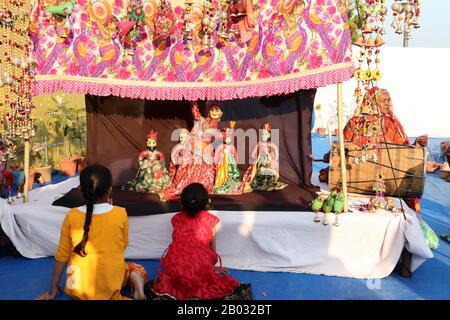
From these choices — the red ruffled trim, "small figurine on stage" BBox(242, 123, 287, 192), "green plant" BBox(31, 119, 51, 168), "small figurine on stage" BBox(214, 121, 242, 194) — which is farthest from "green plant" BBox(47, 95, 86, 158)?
"small figurine on stage" BBox(242, 123, 287, 192)

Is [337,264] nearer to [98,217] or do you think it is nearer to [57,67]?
[98,217]

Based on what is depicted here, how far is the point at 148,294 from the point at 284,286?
1.17m

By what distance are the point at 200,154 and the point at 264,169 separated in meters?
0.81

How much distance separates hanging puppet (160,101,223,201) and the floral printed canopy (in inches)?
21.8

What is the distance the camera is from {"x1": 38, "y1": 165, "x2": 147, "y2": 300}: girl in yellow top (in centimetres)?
263

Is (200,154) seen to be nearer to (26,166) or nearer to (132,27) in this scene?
(132,27)

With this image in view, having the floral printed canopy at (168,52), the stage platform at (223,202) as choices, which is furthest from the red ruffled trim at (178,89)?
the stage platform at (223,202)

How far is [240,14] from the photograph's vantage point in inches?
152

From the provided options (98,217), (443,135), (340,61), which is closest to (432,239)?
(340,61)

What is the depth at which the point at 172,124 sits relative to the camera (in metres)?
5.31

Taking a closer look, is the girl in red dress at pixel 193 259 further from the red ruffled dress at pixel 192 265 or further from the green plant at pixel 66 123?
the green plant at pixel 66 123

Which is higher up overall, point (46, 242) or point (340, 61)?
point (340, 61)
